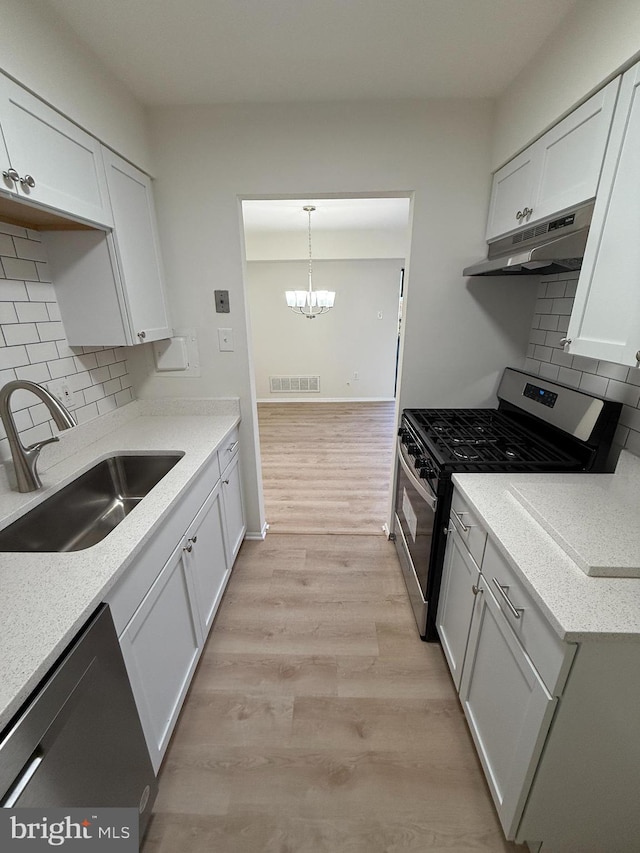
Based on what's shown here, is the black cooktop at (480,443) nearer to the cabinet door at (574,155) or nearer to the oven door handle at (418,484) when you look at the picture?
the oven door handle at (418,484)

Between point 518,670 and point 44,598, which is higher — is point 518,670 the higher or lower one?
the lower one

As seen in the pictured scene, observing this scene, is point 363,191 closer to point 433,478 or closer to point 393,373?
point 433,478

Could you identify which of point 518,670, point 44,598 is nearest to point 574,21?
point 518,670

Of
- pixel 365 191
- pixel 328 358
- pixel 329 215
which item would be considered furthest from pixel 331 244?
pixel 365 191

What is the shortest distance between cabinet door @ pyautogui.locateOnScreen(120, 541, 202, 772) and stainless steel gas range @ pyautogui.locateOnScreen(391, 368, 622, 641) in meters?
1.06

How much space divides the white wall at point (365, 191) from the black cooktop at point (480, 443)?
0.61 feet

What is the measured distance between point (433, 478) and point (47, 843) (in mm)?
1433

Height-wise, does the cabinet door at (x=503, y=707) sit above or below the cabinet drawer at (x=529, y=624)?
below

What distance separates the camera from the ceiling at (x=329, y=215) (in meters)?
3.38

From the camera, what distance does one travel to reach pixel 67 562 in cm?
93

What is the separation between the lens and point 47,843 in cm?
67

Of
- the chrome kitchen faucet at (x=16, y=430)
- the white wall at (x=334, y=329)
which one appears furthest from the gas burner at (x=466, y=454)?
the white wall at (x=334, y=329)

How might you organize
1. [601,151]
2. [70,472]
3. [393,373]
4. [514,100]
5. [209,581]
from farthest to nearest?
[393,373]
[209,581]
[514,100]
[70,472]
[601,151]

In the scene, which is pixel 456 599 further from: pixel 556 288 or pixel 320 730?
pixel 556 288
